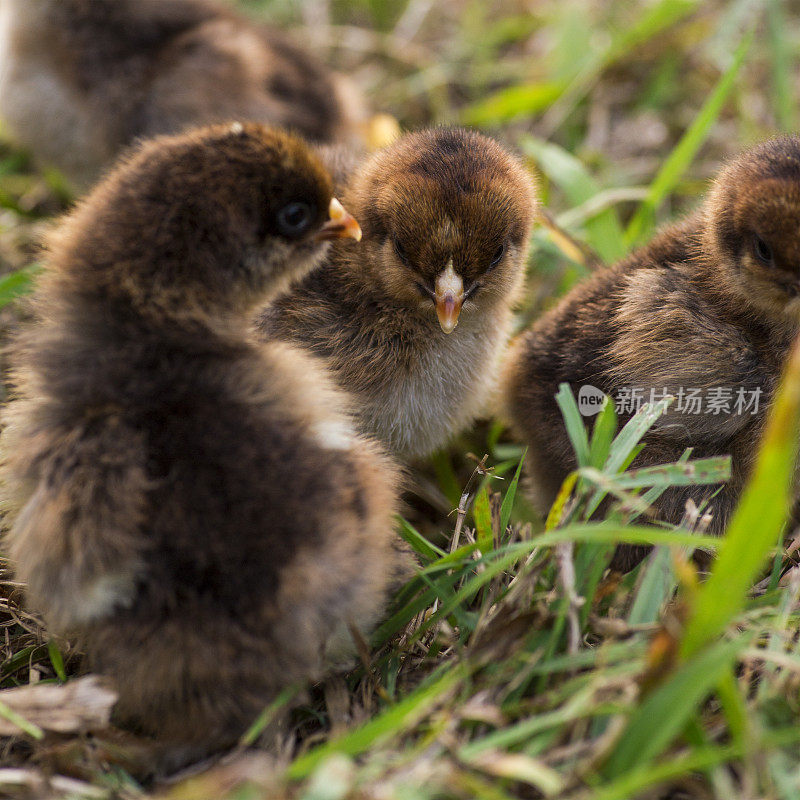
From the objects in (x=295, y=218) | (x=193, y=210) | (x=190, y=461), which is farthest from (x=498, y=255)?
(x=190, y=461)

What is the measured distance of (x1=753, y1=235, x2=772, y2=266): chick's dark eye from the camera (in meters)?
2.04

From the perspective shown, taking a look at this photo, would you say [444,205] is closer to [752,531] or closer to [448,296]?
[448,296]

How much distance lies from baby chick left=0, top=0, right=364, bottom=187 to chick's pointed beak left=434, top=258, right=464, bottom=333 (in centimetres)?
140

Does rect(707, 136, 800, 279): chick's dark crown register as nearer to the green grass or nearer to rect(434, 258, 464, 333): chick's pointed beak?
the green grass

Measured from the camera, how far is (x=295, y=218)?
1.92 metres

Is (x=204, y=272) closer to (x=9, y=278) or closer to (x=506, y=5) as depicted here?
(x=9, y=278)

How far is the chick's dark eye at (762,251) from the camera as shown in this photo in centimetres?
204

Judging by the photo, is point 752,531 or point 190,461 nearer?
point 752,531

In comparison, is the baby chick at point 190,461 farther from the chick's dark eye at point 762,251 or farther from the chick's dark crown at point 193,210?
the chick's dark eye at point 762,251

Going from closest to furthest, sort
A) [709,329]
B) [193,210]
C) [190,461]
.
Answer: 1. [190,461]
2. [193,210]
3. [709,329]

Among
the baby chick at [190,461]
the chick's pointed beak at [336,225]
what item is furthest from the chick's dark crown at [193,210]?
the chick's pointed beak at [336,225]

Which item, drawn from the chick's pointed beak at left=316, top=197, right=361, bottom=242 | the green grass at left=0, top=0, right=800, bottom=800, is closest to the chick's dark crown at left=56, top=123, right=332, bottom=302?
the chick's pointed beak at left=316, top=197, right=361, bottom=242

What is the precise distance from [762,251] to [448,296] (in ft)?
2.34

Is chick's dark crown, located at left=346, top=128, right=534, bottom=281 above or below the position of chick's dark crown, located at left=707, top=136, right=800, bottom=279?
below
